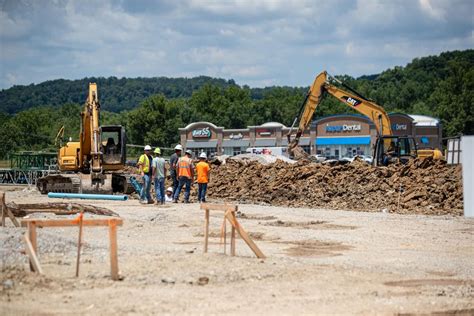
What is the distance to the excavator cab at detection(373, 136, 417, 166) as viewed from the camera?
38.0 m

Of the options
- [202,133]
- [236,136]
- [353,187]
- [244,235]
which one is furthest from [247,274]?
[202,133]

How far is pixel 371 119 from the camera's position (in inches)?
1692

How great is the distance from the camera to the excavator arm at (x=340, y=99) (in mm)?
41594

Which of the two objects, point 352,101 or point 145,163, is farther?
point 352,101

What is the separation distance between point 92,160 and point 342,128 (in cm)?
6211

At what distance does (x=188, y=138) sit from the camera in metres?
107

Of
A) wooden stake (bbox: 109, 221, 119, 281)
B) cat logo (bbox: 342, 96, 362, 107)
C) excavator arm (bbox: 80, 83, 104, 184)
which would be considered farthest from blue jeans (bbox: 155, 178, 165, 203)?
cat logo (bbox: 342, 96, 362, 107)

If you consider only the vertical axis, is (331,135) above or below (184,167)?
above

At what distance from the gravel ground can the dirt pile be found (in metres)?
8.03

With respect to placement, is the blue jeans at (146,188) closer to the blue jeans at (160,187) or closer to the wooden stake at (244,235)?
the blue jeans at (160,187)

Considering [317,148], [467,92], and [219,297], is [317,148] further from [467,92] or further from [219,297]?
[219,297]

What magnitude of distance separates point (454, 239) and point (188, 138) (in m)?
88.2

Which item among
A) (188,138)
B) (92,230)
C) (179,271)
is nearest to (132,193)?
(92,230)

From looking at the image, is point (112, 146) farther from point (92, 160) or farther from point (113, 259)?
point (113, 259)
